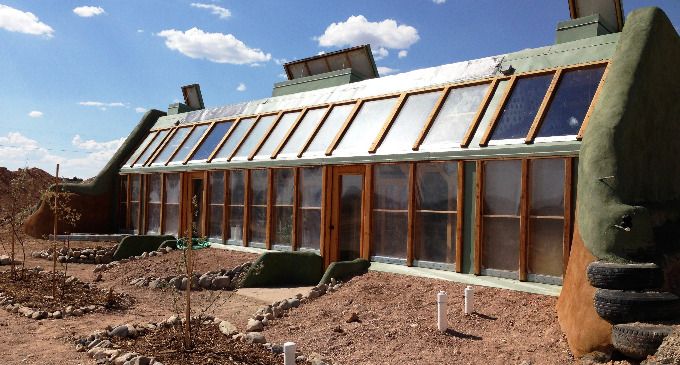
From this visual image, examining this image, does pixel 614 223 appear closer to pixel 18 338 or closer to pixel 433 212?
pixel 433 212

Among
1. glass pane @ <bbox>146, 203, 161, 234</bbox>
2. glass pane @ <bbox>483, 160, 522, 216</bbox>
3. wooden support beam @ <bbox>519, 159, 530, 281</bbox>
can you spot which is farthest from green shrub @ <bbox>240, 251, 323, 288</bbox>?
glass pane @ <bbox>146, 203, 161, 234</bbox>

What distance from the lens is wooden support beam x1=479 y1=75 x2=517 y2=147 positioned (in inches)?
417

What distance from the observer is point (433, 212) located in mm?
11273

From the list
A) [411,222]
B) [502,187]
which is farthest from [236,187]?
[502,187]

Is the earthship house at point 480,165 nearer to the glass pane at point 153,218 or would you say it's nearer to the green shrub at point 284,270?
the green shrub at point 284,270

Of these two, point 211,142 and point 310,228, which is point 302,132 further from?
point 211,142

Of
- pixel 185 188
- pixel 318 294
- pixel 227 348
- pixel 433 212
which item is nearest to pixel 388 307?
pixel 318 294

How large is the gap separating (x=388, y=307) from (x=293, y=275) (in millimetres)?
3839

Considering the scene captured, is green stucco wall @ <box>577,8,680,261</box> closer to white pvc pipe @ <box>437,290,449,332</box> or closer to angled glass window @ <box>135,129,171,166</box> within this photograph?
white pvc pipe @ <box>437,290,449,332</box>

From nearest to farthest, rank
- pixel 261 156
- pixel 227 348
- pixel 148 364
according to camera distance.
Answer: pixel 148 364 → pixel 227 348 → pixel 261 156

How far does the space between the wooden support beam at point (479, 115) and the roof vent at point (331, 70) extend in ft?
21.2

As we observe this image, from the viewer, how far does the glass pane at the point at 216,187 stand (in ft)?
55.0

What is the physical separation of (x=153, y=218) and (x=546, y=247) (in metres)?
14.7

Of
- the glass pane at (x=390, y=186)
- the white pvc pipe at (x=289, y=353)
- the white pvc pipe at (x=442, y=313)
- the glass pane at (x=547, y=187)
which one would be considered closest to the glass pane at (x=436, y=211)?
the glass pane at (x=390, y=186)
